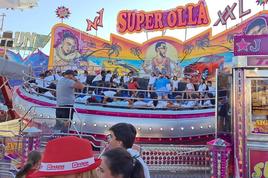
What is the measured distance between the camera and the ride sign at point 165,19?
102 ft

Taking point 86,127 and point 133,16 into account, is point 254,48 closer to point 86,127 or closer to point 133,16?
point 86,127

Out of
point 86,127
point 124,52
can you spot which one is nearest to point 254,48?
point 86,127

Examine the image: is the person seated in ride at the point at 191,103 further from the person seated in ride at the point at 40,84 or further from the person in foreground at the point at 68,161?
the person in foreground at the point at 68,161

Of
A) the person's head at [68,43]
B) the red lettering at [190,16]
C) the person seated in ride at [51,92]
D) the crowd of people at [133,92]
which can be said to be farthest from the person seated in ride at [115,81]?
the person's head at [68,43]

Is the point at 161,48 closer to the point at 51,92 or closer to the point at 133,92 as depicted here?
the point at 133,92

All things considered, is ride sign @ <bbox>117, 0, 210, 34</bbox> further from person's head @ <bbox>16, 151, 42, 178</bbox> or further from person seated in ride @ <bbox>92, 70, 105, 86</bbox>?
person's head @ <bbox>16, 151, 42, 178</bbox>

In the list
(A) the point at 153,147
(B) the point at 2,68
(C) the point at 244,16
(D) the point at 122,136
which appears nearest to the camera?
(D) the point at 122,136

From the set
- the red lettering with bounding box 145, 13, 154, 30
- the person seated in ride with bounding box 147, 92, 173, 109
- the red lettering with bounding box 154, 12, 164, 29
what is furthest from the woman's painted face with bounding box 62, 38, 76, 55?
the person seated in ride with bounding box 147, 92, 173, 109

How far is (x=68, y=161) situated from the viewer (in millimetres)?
1635

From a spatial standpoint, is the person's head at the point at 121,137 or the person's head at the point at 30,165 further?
the person's head at the point at 30,165

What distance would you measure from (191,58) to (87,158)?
31.7 metres

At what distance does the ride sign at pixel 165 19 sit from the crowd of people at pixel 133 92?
62.7 ft

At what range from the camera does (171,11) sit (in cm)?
3166

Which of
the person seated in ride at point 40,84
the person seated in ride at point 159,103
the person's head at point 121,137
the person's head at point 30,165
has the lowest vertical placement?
the person's head at point 30,165
